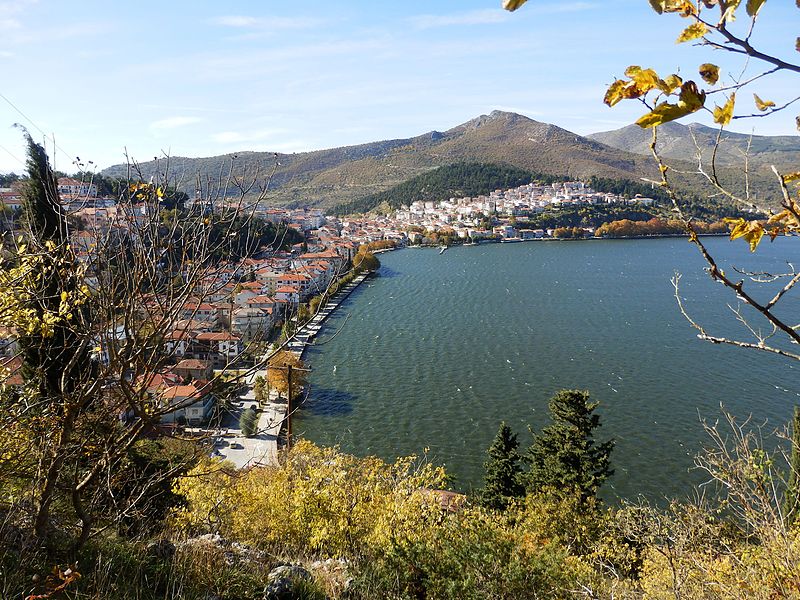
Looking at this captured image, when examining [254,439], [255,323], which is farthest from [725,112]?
[255,323]

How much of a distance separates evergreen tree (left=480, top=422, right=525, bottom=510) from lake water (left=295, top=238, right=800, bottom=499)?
1.12 metres

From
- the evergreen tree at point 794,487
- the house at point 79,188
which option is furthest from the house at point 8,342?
the evergreen tree at point 794,487

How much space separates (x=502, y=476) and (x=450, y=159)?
105m

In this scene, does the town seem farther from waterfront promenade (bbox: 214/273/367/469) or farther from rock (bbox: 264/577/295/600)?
rock (bbox: 264/577/295/600)

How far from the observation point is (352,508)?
4.70 m

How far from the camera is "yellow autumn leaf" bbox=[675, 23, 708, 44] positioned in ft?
2.10

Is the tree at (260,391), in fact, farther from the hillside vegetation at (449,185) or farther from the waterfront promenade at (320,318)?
the hillside vegetation at (449,185)

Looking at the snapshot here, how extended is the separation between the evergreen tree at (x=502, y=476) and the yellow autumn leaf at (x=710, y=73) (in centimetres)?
861

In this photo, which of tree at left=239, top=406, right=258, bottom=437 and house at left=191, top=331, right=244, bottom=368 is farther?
tree at left=239, top=406, right=258, bottom=437

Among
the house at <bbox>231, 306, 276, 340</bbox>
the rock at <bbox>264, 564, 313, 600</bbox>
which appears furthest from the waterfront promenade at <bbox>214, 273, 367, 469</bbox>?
the rock at <bbox>264, 564, 313, 600</bbox>

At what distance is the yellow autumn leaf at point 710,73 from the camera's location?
25.3 inches

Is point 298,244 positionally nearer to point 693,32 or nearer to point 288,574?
point 288,574

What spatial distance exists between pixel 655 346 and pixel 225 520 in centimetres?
1659

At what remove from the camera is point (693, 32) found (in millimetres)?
644
